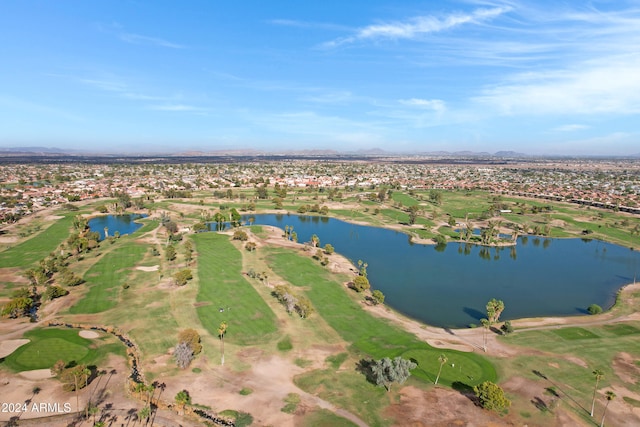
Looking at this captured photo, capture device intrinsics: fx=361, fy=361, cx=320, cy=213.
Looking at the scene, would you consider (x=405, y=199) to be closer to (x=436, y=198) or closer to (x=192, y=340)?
(x=436, y=198)

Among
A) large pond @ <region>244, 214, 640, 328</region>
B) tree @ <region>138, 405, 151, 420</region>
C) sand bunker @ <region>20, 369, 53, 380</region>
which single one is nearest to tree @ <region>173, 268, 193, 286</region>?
sand bunker @ <region>20, 369, 53, 380</region>

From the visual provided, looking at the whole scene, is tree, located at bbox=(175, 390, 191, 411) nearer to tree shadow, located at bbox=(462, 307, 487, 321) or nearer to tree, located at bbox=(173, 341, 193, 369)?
tree, located at bbox=(173, 341, 193, 369)

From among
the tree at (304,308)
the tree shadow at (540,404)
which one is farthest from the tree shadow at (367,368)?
the tree shadow at (540,404)

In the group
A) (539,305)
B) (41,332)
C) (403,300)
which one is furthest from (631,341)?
(41,332)

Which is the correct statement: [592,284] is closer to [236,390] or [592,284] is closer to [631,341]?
[631,341]

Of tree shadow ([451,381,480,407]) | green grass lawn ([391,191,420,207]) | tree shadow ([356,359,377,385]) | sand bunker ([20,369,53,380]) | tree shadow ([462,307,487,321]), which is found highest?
green grass lawn ([391,191,420,207])

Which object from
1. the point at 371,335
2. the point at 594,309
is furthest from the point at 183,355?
the point at 594,309
